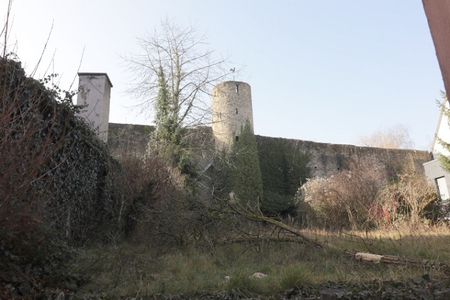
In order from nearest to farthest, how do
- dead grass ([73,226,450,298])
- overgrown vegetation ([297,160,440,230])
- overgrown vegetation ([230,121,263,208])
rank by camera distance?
dead grass ([73,226,450,298]), overgrown vegetation ([297,160,440,230]), overgrown vegetation ([230,121,263,208])

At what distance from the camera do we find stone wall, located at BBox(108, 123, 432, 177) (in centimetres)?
2286

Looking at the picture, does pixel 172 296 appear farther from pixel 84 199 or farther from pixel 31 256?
pixel 84 199

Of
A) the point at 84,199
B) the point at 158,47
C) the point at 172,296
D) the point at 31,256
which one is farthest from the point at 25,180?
the point at 158,47

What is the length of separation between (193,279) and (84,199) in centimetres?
490

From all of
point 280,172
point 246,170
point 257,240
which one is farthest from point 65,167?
point 280,172

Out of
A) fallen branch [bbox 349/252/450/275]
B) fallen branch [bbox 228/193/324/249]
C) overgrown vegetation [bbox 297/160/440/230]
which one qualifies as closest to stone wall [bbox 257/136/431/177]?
overgrown vegetation [bbox 297/160/440/230]

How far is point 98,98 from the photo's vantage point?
15.6m

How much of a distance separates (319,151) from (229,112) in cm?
744

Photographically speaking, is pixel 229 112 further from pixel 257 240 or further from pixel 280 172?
pixel 257 240

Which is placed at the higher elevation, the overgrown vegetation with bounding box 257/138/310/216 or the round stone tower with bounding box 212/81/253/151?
the round stone tower with bounding box 212/81/253/151

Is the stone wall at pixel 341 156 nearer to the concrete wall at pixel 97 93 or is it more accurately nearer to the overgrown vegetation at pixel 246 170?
the overgrown vegetation at pixel 246 170

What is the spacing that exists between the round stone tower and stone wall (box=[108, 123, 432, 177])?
1.35 metres

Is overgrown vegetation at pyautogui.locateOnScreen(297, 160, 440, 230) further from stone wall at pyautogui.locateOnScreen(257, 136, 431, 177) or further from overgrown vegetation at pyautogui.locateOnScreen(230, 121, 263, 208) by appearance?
stone wall at pyautogui.locateOnScreen(257, 136, 431, 177)

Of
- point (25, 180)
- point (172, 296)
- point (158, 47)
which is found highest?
point (158, 47)
